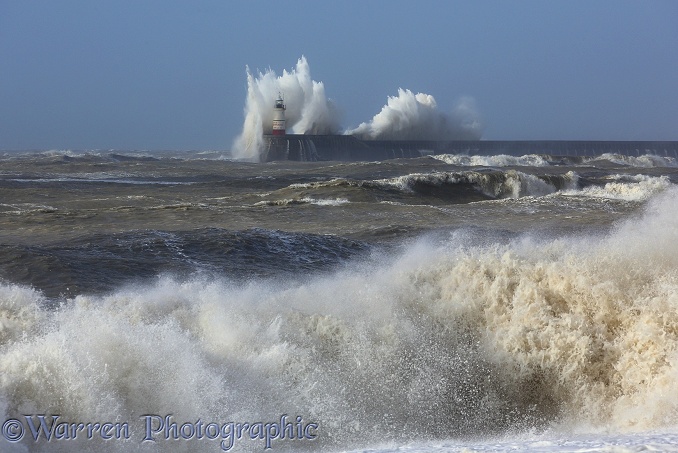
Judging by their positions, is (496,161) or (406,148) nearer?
(496,161)

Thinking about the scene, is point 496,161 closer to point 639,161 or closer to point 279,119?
point 639,161

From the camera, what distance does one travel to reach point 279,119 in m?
55.5

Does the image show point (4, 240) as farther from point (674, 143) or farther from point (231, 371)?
point (674, 143)

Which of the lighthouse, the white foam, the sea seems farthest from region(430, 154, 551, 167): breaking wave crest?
the sea

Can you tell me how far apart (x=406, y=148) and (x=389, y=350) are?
5307 cm

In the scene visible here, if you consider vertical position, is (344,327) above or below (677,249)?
below

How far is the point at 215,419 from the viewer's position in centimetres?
538

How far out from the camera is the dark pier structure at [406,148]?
5303cm

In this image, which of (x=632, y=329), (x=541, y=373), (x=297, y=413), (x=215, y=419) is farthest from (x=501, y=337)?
(x=215, y=419)

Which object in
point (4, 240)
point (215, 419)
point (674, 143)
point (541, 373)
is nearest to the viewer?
point (215, 419)

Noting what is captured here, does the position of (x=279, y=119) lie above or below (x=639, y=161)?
above

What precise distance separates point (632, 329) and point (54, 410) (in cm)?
479

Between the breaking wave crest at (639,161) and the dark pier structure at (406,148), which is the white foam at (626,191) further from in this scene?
the dark pier structure at (406,148)

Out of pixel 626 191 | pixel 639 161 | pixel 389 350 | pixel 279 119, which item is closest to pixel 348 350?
pixel 389 350
